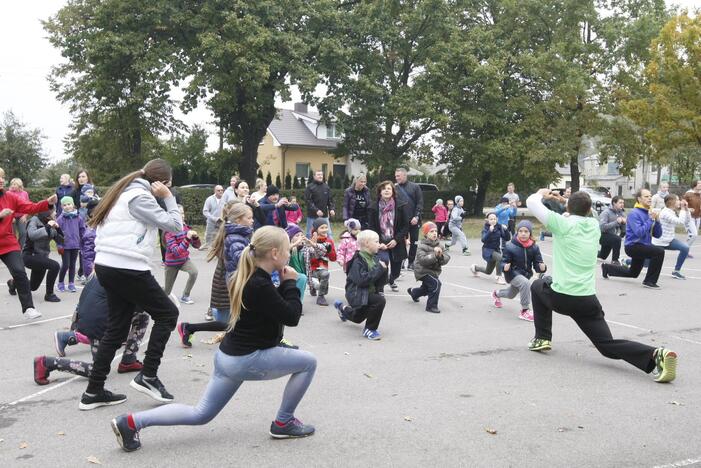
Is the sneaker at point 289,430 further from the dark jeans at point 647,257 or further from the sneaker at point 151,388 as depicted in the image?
the dark jeans at point 647,257

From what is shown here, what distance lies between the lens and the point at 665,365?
6.05 metres

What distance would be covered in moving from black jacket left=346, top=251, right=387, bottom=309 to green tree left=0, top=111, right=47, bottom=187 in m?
32.6

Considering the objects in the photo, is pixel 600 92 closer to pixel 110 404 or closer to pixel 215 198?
pixel 215 198

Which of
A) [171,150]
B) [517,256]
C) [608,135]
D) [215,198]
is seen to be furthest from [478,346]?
[171,150]

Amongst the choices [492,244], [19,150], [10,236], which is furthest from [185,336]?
[19,150]

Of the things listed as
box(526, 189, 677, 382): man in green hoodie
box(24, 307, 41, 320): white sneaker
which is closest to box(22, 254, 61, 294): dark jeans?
box(24, 307, 41, 320): white sneaker

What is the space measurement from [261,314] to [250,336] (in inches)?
6.4

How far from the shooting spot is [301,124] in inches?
2367

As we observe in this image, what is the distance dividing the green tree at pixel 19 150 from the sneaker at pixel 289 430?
116 feet

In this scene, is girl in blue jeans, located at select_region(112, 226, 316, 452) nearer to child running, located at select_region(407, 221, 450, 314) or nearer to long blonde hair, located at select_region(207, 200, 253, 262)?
long blonde hair, located at select_region(207, 200, 253, 262)

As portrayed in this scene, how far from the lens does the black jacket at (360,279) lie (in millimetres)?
7762

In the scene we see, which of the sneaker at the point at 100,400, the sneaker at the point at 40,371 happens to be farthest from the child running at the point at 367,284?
the sneaker at the point at 40,371

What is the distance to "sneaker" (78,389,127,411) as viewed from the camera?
5.16m

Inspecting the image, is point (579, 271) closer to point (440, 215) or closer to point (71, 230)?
point (71, 230)
